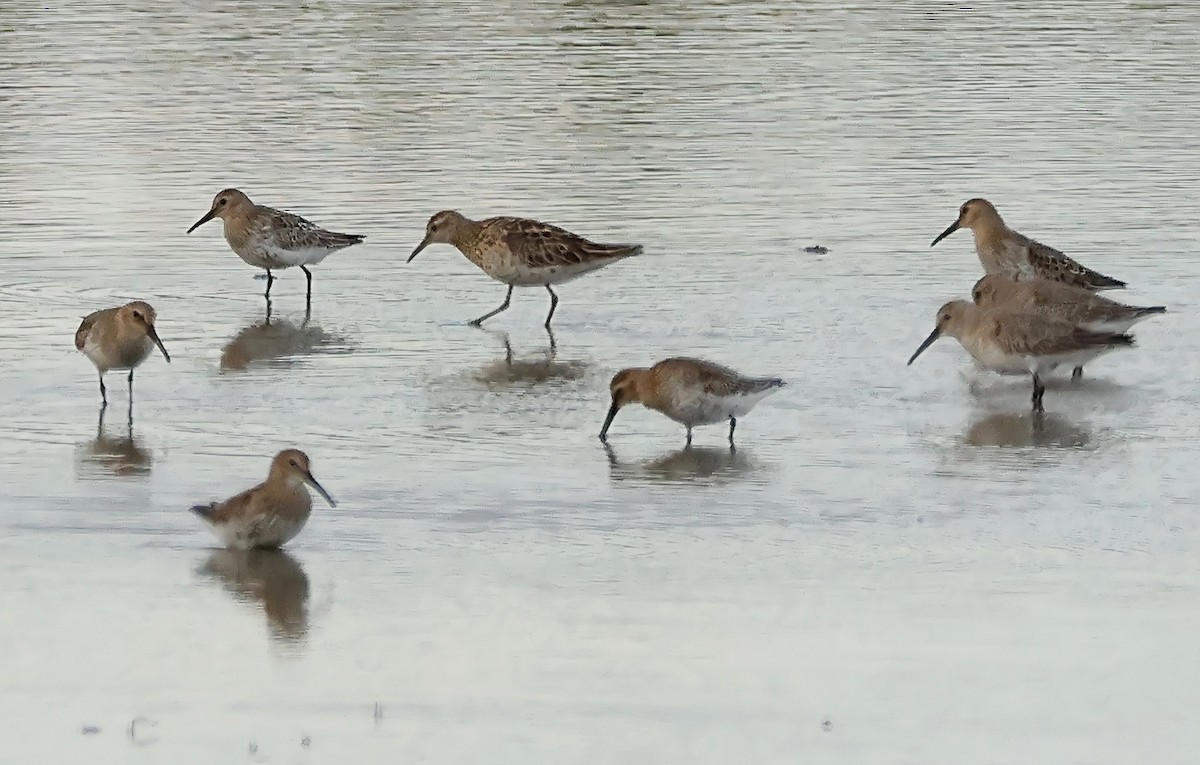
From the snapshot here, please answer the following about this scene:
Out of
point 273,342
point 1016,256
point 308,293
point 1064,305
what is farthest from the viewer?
point 308,293

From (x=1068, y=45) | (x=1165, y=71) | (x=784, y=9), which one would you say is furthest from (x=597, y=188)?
(x=784, y=9)

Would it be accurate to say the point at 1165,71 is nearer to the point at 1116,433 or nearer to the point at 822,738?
the point at 1116,433

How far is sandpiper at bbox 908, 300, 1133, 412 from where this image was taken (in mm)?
12969

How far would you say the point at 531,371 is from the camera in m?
14.2

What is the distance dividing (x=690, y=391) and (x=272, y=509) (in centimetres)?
283

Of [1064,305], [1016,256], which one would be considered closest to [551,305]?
[1016,256]

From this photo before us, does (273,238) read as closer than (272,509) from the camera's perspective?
No

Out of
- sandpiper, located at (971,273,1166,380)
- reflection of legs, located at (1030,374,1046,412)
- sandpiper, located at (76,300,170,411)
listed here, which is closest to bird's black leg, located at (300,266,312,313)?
sandpiper, located at (76,300,170,411)

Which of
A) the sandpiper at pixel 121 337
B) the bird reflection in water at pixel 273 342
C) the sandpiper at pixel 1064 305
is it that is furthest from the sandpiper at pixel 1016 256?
the sandpiper at pixel 121 337

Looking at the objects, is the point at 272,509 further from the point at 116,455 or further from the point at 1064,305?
the point at 1064,305

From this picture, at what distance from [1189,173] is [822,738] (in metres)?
15.3

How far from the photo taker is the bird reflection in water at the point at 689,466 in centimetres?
1134

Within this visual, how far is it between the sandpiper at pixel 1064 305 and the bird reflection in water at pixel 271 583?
5329 millimetres

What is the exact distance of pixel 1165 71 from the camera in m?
29.2
